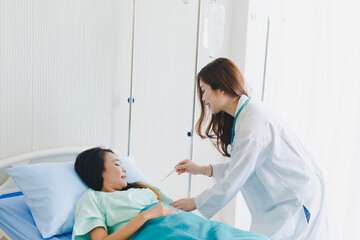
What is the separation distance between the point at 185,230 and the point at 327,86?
1.62 m

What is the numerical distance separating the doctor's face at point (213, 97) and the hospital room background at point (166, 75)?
0.23 meters

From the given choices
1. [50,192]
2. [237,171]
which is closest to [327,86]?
[237,171]

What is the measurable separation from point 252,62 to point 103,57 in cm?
129

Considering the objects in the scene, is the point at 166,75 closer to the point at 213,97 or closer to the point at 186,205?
the point at 213,97

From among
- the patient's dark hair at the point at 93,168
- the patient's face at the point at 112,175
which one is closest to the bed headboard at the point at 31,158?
the patient's dark hair at the point at 93,168

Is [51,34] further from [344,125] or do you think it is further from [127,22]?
[344,125]

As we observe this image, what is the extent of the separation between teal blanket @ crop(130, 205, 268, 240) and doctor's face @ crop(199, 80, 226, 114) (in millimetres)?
530

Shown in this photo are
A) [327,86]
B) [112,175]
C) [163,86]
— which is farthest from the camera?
[163,86]

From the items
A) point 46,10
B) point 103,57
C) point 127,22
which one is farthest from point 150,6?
point 46,10

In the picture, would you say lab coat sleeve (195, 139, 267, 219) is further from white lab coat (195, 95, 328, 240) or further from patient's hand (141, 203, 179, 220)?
patient's hand (141, 203, 179, 220)

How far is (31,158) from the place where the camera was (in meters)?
2.19

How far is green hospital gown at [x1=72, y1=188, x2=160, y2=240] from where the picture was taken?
1.68 m

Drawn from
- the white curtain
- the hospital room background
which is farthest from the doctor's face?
the white curtain

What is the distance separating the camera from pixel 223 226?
160cm
